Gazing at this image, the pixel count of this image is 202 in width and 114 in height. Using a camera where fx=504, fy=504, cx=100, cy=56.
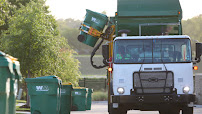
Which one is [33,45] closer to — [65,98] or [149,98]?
[65,98]

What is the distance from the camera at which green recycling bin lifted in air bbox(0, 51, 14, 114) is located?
964cm

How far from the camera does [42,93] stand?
48.1 feet

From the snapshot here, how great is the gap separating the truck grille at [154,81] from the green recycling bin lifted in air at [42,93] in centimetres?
249

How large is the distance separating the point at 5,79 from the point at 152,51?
5.67 metres

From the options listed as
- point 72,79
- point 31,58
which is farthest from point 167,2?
point 72,79

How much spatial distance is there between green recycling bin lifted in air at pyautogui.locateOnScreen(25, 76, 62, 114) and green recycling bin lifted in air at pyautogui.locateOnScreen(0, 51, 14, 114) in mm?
4835

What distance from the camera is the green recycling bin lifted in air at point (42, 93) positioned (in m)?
14.6

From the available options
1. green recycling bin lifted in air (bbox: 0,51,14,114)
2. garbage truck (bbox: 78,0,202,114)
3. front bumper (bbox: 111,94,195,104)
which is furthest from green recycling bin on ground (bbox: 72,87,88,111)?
green recycling bin lifted in air (bbox: 0,51,14,114)

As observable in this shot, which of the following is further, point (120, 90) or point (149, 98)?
point (120, 90)

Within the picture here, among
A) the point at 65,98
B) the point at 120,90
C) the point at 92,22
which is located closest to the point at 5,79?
the point at 120,90

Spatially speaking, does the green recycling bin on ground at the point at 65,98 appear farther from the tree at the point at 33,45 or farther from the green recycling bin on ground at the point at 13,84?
the green recycling bin on ground at the point at 13,84

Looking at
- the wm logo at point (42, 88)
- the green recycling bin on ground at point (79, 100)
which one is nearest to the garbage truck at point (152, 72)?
the wm logo at point (42, 88)

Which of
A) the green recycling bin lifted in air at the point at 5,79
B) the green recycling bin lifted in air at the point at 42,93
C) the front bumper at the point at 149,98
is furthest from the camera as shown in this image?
the green recycling bin lifted in air at the point at 42,93

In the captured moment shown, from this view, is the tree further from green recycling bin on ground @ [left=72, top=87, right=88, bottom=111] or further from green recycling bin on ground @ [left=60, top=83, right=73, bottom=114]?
green recycling bin on ground @ [left=60, top=83, right=73, bottom=114]
